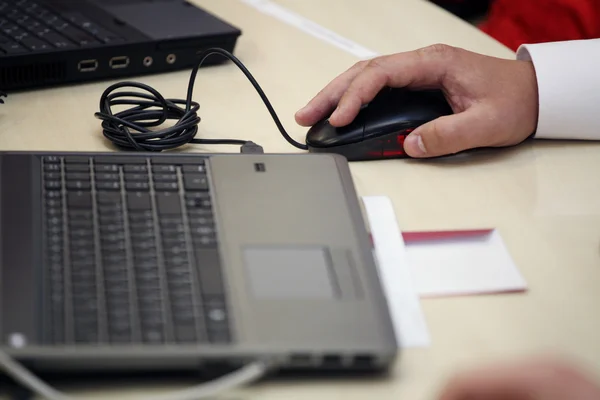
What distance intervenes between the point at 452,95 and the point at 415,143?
0.08 m

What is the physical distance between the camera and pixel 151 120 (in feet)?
2.71

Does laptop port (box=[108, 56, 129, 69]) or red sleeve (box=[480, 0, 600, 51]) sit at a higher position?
red sleeve (box=[480, 0, 600, 51])

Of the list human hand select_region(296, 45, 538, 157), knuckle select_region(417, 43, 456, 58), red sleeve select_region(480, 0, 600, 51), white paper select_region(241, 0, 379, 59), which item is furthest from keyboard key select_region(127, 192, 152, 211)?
red sleeve select_region(480, 0, 600, 51)

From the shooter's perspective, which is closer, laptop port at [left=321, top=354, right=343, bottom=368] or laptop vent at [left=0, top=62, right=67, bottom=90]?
laptop port at [left=321, top=354, right=343, bottom=368]

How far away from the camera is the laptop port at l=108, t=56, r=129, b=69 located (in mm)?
898

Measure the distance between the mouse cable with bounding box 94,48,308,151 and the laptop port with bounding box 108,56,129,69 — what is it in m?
0.06

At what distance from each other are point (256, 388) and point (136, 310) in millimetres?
98

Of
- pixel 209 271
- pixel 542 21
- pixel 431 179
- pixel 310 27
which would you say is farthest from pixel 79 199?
pixel 542 21

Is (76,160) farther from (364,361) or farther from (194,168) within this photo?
(364,361)

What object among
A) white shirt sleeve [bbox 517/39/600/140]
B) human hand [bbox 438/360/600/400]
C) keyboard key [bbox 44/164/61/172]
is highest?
white shirt sleeve [bbox 517/39/600/140]

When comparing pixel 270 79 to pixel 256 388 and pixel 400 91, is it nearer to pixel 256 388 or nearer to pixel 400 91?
pixel 400 91

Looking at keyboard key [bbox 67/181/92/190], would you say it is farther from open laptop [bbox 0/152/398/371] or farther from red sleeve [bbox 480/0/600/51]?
red sleeve [bbox 480/0/600/51]

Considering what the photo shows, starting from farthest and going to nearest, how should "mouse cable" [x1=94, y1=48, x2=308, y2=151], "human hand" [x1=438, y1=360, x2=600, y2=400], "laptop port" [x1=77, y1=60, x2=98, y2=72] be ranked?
"laptop port" [x1=77, y1=60, x2=98, y2=72]
"mouse cable" [x1=94, y1=48, x2=308, y2=151]
"human hand" [x1=438, y1=360, x2=600, y2=400]

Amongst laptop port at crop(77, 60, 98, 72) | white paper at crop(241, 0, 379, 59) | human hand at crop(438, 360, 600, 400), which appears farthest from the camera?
white paper at crop(241, 0, 379, 59)
